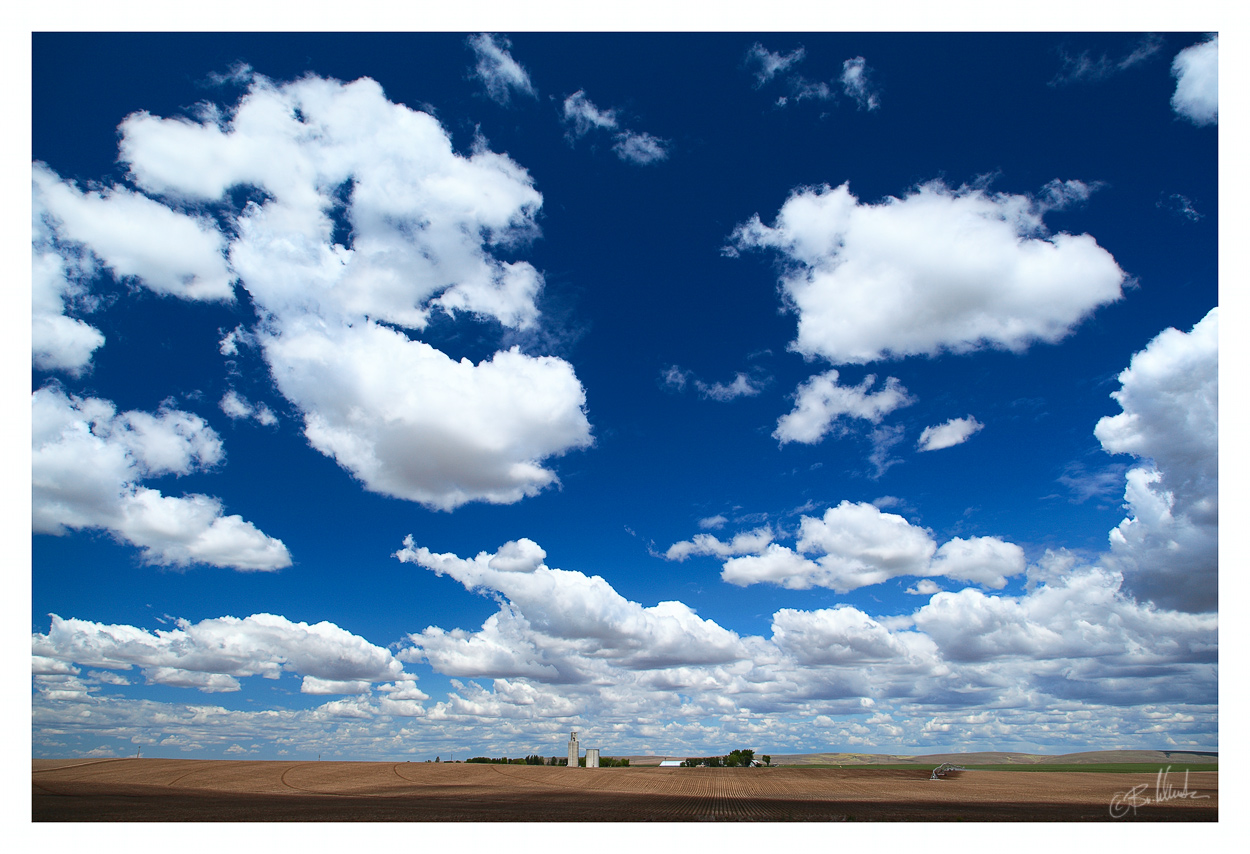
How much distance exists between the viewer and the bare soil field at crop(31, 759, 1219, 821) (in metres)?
54.6

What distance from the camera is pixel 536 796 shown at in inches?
3024

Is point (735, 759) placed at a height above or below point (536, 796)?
below

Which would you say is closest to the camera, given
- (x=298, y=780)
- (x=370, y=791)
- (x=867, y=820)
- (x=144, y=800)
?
(x=867, y=820)

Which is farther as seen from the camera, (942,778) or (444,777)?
(942,778)

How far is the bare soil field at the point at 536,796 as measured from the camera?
179 feet

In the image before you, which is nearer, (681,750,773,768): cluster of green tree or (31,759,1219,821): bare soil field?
(31,759,1219,821): bare soil field

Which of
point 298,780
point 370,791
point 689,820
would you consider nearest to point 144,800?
point 370,791

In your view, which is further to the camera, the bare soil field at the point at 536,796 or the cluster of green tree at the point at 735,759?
the cluster of green tree at the point at 735,759

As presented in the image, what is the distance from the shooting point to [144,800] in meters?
62.5

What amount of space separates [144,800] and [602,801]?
4508cm

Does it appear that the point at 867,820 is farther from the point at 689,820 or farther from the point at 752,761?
the point at 752,761

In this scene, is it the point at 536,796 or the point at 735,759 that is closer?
the point at 536,796
